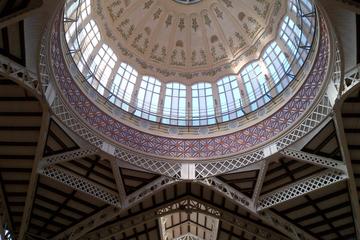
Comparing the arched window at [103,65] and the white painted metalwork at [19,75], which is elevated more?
the arched window at [103,65]

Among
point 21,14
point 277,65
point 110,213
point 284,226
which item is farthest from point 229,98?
point 21,14

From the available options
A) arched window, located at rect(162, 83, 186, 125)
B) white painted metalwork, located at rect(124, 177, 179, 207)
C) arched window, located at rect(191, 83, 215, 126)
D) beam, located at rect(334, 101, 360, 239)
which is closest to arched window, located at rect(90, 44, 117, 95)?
arched window, located at rect(162, 83, 186, 125)

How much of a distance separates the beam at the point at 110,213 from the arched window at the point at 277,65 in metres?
8.38

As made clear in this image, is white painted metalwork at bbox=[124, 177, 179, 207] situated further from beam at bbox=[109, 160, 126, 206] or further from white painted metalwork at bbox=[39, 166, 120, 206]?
white painted metalwork at bbox=[39, 166, 120, 206]

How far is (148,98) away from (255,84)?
274 inches

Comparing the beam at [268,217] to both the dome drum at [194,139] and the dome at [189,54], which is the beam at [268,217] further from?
Result: the dome at [189,54]

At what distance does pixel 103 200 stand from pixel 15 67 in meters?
9.62

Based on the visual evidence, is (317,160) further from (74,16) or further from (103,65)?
(74,16)

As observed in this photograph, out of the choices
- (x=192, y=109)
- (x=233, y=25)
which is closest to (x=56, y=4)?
(x=192, y=109)

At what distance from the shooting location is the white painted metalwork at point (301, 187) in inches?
843

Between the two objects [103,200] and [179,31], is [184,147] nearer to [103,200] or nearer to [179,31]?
[103,200]

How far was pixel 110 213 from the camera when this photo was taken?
24.5 meters

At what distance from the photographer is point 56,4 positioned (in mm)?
15438

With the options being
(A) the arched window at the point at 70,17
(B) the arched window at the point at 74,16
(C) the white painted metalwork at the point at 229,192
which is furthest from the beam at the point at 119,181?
(A) the arched window at the point at 70,17
